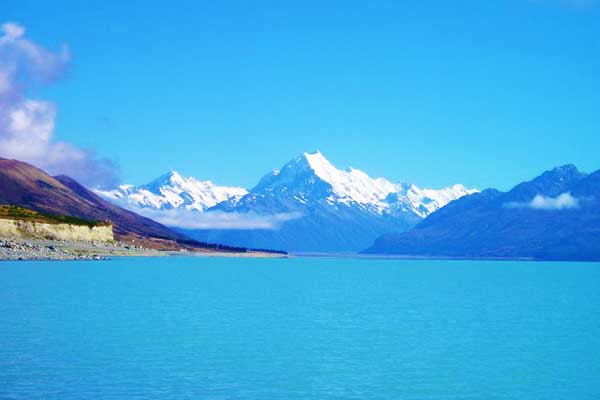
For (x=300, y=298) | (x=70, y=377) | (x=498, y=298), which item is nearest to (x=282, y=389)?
(x=70, y=377)

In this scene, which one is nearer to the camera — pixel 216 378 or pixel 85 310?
pixel 216 378

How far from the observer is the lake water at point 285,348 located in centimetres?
4634

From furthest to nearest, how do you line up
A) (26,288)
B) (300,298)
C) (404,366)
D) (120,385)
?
(300,298) → (26,288) → (404,366) → (120,385)

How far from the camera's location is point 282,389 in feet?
151

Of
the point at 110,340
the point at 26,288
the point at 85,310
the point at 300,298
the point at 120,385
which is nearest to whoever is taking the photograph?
the point at 120,385

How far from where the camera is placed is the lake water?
46.3 m

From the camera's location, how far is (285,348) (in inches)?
2409

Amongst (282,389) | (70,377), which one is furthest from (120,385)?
(282,389)

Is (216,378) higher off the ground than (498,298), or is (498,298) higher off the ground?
(498,298)

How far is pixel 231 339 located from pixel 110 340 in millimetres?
9564

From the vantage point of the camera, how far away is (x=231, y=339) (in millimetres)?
64750

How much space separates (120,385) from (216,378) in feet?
19.6

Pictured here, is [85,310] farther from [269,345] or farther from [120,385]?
[120,385]

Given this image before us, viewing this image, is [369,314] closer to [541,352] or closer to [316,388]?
[541,352]
